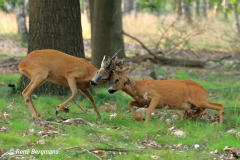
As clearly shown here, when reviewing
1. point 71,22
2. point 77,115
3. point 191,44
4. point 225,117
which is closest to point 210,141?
point 225,117

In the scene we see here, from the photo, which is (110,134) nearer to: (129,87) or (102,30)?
(129,87)

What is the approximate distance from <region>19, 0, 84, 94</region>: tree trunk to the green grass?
974mm

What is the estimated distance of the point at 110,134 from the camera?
25.0ft

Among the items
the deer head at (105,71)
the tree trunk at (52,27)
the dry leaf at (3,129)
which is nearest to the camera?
the dry leaf at (3,129)

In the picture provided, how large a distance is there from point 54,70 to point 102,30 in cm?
411

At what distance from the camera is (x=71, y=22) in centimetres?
1055

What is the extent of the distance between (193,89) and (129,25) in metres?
22.0

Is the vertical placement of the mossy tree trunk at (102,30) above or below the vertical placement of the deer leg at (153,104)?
above

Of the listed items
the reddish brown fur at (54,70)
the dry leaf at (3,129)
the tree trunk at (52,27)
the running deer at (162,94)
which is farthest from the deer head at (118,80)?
the tree trunk at (52,27)

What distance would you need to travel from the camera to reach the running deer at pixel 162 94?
28.5ft

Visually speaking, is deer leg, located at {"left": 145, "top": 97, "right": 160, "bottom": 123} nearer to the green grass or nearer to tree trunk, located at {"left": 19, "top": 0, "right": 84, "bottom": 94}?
the green grass

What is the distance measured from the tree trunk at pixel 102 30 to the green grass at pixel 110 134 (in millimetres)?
2691

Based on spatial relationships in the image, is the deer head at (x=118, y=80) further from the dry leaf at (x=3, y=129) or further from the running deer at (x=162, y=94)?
the dry leaf at (x=3, y=129)

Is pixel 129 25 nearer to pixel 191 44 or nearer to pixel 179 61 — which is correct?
pixel 191 44
